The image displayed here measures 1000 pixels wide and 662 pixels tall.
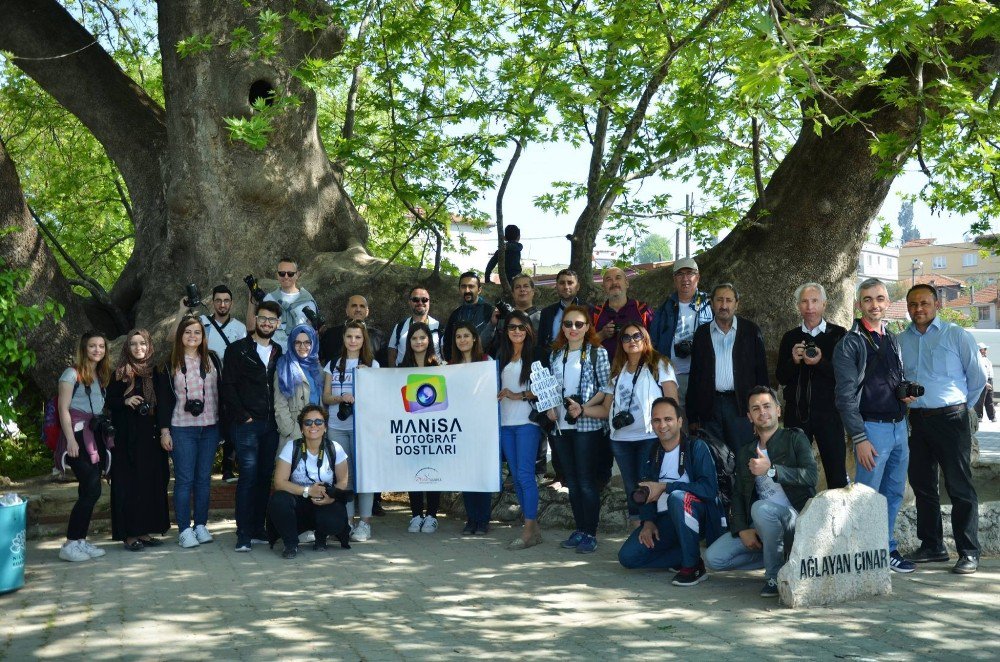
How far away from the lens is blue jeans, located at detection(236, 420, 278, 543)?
8333 mm

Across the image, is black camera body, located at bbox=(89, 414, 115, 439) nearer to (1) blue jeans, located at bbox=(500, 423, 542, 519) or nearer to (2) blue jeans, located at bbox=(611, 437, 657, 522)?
(1) blue jeans, located at bbox=(500, 423, 542, 519)

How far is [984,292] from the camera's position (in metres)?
85.6

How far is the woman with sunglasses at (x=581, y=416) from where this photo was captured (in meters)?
8.12

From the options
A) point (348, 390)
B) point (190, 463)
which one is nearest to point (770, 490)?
point (348, 390)

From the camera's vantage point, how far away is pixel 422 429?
30.1 ft

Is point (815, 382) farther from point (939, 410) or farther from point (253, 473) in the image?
point (253, 473)

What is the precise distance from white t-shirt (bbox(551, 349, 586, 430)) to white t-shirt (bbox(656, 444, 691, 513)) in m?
1.05

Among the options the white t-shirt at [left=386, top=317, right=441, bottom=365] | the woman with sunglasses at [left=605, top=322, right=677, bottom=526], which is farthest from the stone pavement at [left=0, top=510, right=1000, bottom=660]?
the white t-shirt at [left=386, top=317, right=441, bottom=365]

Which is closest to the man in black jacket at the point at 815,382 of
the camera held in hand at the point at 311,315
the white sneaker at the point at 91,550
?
the camera held in hand at the point at 311,315

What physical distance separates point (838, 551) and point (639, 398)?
6.71 feet

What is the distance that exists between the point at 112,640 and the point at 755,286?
696 centimetres

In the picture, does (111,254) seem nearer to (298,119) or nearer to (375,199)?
(375,199)

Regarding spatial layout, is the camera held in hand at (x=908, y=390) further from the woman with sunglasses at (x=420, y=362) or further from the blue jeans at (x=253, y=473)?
the blue jeans at (x=253, y=473)

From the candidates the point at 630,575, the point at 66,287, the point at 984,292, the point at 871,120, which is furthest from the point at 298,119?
the point at 984,292
